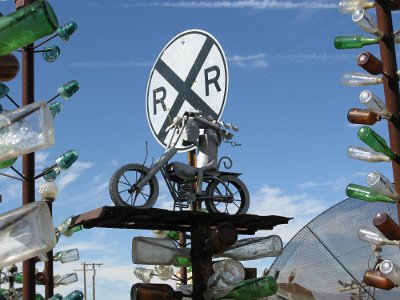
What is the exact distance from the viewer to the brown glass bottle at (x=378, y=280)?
3.76m

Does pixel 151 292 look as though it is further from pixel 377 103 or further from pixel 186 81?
pixel 186 81

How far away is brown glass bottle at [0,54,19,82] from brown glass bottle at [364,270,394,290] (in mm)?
2374

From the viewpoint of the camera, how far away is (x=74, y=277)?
1093 centimetres

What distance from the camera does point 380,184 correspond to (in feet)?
12.8

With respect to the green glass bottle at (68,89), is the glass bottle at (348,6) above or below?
above

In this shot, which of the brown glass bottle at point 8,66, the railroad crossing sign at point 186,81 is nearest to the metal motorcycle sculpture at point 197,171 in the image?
the railroad crossing sign at point 186,81

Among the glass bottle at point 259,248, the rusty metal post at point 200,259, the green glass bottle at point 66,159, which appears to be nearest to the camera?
the rusty metal post at point 200,259

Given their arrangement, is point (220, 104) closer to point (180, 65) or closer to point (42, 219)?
point (180, 65)

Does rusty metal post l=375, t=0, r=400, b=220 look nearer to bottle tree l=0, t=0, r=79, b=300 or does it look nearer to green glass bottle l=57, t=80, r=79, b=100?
bottle tree l=0, t=0, r=79, b=300

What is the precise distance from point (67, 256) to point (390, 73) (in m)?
7.43

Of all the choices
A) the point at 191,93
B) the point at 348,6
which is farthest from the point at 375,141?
the point at 191,93

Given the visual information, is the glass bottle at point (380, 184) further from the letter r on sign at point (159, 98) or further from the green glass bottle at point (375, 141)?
the letter r on sign at point (159, 98)

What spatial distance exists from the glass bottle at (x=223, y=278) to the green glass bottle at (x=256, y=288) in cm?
16

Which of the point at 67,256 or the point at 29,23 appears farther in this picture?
the point at 67,256
